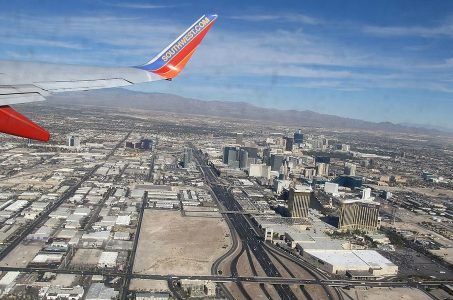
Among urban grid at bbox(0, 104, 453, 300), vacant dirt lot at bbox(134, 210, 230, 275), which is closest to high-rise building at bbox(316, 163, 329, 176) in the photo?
urban grid at bbox(0, 104, 453, 300)

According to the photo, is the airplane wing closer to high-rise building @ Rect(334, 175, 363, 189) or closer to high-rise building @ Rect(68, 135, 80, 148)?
high-rise building @ Rect(334, 175, 363, 189)

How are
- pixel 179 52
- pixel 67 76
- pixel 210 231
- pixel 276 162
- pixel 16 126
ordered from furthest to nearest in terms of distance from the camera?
1. pixel 276 162
2. pixel 210 231
3. pixel 179 52
4. pixel 67 76
5. pixel 16 126

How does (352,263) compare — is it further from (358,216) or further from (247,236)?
(358,216)

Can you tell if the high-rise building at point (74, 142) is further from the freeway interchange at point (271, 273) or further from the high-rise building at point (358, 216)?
the high-rise building at point (358, 216)

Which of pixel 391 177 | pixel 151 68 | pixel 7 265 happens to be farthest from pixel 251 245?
pixel 391 177

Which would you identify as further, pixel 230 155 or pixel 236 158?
pixel 236 158

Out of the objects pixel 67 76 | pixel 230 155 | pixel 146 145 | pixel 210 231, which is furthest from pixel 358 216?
pixel 146 145

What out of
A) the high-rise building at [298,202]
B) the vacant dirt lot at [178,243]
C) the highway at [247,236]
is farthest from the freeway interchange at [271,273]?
the high-rise building at [298,202]
